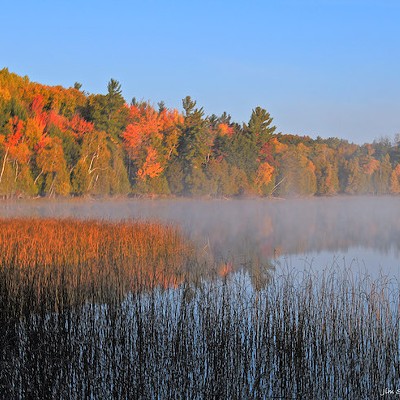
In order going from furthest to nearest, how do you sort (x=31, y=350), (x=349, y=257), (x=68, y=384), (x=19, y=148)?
(x=19, y=148) < (x=349, y=257) < (x=31, y=350) < (x=68, y=384)

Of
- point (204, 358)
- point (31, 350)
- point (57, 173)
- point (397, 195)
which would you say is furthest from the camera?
point (397, 195)

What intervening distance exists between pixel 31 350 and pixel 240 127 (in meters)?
57.9

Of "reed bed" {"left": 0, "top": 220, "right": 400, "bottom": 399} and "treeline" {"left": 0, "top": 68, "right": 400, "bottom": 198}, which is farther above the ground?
"treeline" {"left": 0, "top": 68, "right": 400, "bottom": 198}

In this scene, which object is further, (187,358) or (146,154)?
(146,154)

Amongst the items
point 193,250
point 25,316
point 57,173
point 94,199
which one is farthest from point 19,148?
point 25,316

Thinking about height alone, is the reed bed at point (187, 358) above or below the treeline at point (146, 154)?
below

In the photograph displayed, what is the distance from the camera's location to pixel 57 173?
3619 centimetres

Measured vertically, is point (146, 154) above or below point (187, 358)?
above

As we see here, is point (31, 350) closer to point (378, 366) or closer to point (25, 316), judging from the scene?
point (25, 316)

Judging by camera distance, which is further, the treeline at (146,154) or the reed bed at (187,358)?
the treeline at (146,154)

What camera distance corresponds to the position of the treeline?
3470cm

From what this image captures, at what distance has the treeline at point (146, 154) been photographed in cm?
3470

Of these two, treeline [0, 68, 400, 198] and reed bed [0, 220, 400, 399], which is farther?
treeline [0, 68, 400, 198]

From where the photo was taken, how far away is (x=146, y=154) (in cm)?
4744
